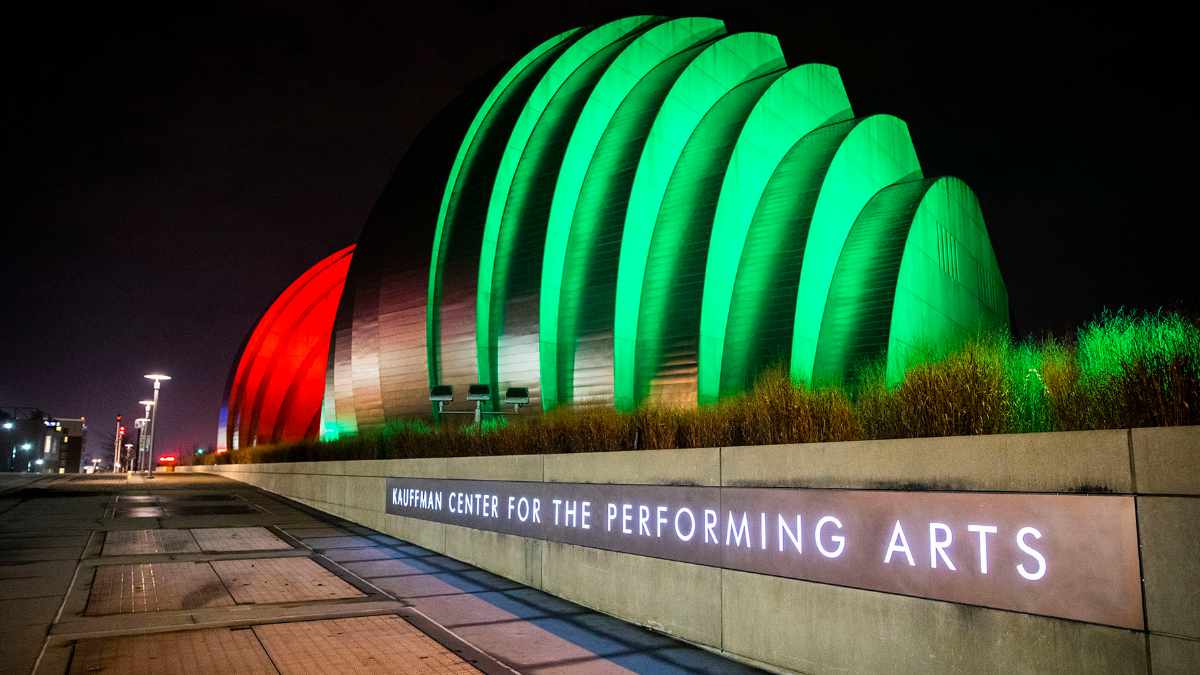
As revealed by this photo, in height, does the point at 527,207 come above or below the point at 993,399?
above

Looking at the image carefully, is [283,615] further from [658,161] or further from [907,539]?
[658,161]

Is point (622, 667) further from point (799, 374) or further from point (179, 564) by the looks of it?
point (799, 374)

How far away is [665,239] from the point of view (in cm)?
1858

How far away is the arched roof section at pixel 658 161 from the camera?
60.1 ft

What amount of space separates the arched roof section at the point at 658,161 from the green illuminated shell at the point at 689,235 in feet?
0.16

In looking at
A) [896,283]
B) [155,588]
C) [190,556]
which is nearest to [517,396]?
[190,556]

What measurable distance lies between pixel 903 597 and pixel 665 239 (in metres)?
14.0

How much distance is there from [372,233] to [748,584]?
22.2 meters

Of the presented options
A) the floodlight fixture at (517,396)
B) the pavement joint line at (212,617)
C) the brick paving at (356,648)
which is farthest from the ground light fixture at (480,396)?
the brick paving at (356,648)

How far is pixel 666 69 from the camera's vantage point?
20859 mm

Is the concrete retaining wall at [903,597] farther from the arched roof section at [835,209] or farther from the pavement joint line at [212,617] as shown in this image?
the arched roof section at [835,209]

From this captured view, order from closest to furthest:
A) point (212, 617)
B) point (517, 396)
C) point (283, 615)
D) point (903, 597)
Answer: point (903, 597), point (212, 617), point (283, 615), point (517, 396)

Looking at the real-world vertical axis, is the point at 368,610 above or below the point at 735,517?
below

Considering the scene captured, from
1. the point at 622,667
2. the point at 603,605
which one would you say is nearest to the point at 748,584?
the point at 622,667
